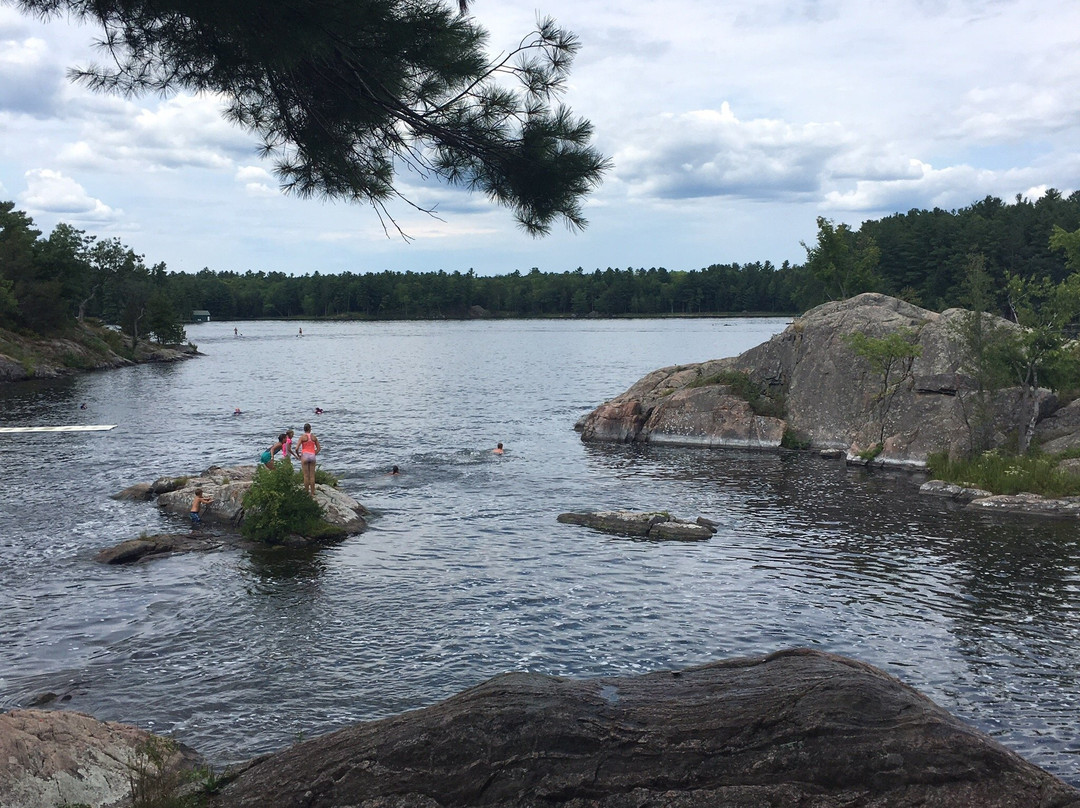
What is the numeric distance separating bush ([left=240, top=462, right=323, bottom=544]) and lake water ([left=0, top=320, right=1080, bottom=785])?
5.32 feet

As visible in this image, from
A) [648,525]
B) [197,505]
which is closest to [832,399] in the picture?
[648,525]

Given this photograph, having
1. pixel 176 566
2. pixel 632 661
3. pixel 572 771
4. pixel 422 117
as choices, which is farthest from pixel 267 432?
pixel 572 771

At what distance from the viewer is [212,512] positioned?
33.6 meters

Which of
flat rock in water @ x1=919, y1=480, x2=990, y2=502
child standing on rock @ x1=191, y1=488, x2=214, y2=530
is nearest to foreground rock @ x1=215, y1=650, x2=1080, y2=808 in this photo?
child standing on rock @ x1=191, y1=488, x2=214, y2=530

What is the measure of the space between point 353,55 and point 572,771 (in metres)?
9.02

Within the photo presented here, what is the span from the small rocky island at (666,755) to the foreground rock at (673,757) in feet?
0.04

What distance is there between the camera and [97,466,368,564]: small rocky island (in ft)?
95.3

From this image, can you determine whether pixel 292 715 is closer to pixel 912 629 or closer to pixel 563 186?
pixel 563 186

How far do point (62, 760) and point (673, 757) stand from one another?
7686 mm

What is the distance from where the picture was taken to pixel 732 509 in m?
36.2

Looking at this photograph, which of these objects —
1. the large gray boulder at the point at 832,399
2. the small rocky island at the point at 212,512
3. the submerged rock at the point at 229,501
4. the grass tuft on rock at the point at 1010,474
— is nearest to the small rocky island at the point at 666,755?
the small rocky island at the point at 212,512

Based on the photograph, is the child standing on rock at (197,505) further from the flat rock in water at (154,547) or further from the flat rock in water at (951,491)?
the flat rock in water at (951,491)

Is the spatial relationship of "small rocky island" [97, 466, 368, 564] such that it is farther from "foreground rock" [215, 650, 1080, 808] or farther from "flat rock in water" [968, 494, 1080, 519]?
"flat rock in water" [968, 494, 1080, 519]

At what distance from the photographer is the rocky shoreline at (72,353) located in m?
93.6
